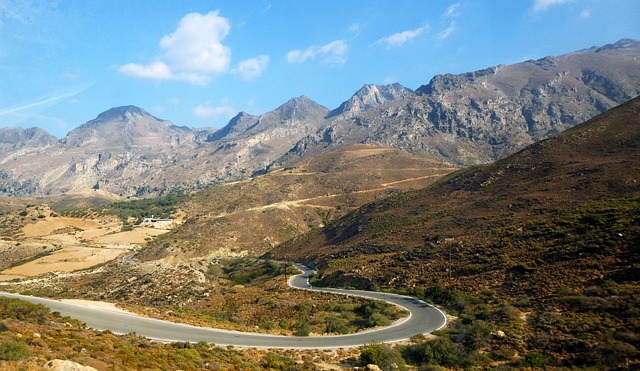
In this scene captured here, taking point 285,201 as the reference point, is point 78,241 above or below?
below

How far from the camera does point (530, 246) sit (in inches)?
1430

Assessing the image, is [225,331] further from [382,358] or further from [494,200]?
[494,200]

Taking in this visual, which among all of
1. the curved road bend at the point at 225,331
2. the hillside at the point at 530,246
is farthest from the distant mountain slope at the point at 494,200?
the curved road bend at the point at 225,331

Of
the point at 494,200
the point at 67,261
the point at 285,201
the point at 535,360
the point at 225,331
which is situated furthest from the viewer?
the point at 285,201

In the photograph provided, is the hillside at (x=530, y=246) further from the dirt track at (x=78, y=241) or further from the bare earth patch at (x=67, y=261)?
the dirt track at (x=78, y=241)

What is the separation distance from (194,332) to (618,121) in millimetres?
79330

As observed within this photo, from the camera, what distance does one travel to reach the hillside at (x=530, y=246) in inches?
765

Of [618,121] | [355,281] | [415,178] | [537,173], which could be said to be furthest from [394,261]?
[415,178]

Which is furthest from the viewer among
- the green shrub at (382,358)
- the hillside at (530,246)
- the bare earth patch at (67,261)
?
the bare earth patch at (67,261)

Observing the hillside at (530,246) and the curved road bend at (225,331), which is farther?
the curved road bend at (225,331)

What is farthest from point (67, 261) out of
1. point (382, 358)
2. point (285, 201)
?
point (382, 358)

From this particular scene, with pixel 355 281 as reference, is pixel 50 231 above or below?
above

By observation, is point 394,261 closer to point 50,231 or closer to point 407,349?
point 407,349

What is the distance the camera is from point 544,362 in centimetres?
1677
